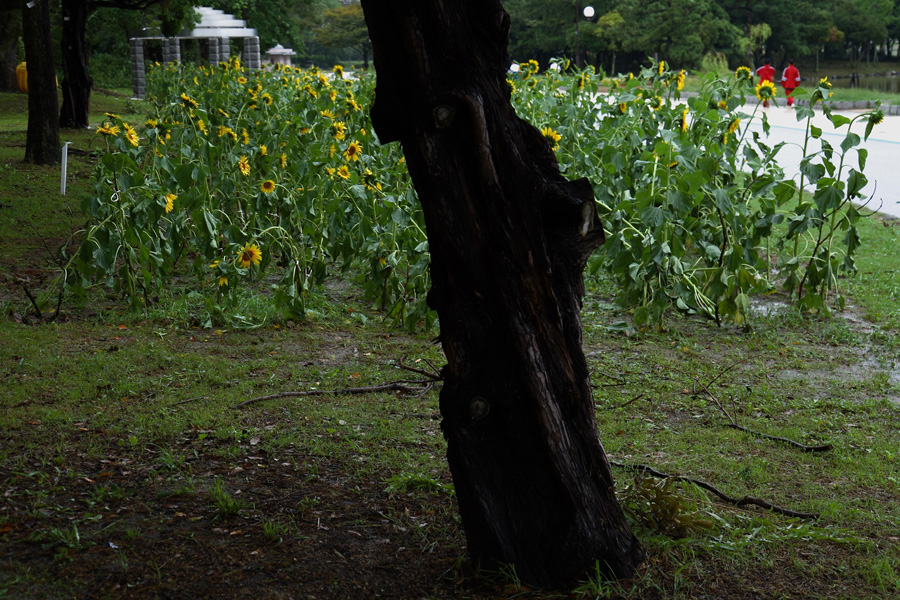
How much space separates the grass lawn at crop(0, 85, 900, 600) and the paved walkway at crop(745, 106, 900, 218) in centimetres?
262

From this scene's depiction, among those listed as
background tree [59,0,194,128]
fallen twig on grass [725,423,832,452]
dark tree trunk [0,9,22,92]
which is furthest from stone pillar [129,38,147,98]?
fallen twig on grass [725,423,832,452]

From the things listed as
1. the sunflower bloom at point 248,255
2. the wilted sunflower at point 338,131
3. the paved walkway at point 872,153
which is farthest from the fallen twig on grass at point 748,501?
the paved walkway at point 872,153

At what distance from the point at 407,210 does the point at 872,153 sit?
12.4m

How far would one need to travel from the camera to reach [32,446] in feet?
11.6

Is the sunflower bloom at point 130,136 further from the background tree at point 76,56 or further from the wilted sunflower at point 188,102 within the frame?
the background tree at point 76,56

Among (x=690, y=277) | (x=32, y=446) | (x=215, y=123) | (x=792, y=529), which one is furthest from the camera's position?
(x=215, y=123)

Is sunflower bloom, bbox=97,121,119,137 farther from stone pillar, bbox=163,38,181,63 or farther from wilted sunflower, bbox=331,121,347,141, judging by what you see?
stone pillar, bbox=163,38,181,63

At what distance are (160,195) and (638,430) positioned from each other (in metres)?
3.09

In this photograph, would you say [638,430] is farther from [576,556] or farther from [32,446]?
[32,446]

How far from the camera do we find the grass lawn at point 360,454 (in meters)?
2.61

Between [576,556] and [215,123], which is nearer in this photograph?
[576,556]

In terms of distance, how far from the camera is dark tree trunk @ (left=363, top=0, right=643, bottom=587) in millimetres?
2453

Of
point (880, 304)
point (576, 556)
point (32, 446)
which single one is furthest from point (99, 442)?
point (880, 304)

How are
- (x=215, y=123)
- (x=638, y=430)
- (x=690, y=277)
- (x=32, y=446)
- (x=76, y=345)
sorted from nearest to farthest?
(x=32, y=446) < (x=638, y=430) < (x=76, y=345) < (x=690, y=277) < (x=215, y=123)
